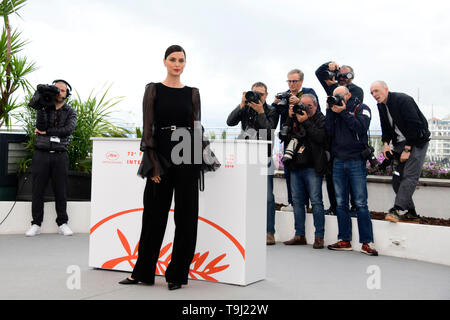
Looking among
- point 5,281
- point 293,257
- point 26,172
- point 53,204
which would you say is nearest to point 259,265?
point 293,257

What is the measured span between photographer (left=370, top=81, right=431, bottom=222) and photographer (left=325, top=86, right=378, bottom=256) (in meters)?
0.22

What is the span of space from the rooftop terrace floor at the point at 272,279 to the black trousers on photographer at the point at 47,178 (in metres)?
0.81

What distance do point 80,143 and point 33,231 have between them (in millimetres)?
1590

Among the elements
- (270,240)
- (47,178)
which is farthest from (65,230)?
(270,240)

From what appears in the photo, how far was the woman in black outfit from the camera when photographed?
3.55m

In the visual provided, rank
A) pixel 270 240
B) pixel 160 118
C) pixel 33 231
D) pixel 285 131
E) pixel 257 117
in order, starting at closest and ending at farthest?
1. pixel 160 118
2. pixel 257 117
3. pixel 285 131
4. pixel 270 240
5. pixel 33 231

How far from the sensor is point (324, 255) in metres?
5.00

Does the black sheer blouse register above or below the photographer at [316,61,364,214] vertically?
below

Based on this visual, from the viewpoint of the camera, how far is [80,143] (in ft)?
23.8

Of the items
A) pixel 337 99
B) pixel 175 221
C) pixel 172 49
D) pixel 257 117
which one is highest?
pixel 172 49

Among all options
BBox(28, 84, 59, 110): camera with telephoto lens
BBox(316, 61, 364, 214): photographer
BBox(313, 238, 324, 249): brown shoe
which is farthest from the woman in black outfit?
BBox(28, 84, 59, 110): camera with telephoto lens

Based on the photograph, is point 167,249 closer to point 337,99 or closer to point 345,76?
point 337,99

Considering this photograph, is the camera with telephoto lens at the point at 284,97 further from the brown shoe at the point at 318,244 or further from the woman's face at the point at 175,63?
the woman's face at the point at 175,63

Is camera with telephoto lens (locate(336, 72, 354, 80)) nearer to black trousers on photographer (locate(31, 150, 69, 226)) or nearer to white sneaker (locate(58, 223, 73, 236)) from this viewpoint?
black trousers on photographer (locate(31, 150, 69, 226))
